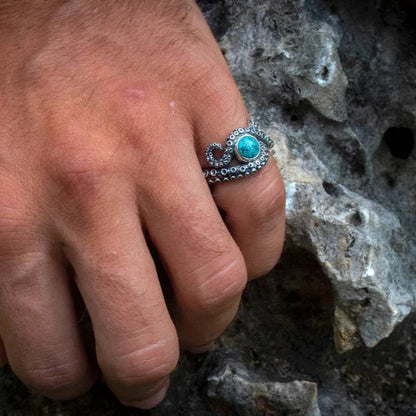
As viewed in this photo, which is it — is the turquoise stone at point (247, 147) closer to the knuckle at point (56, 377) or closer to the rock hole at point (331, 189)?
the rock hole at point (331, 189)

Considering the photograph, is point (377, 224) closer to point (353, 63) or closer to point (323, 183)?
point (323, 183)

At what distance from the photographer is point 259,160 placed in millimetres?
941

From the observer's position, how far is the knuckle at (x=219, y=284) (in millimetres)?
889

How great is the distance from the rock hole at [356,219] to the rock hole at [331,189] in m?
0.05

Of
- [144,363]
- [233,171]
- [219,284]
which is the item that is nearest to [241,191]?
[233,171]

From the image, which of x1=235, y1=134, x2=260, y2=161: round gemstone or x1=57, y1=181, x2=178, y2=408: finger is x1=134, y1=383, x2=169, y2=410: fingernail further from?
x1=235, y1=134, x2=260, y2=161: round gemstone

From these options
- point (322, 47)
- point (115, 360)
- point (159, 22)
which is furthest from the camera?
point (322, 47)

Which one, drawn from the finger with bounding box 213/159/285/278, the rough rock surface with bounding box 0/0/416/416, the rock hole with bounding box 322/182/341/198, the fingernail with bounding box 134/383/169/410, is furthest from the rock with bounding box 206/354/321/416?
the rock hole with bounding box 322/182/341/198

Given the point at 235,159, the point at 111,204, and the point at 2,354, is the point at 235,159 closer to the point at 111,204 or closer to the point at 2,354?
the point at 111,204

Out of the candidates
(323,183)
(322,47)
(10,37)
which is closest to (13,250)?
(10,37)

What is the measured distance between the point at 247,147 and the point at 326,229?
222mm

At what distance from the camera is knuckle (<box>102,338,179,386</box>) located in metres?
0.86

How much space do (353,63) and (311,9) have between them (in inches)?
5.2

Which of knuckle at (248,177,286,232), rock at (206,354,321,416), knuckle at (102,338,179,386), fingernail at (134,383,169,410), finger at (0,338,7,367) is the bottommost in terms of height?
rock at (206,354,321,416)
